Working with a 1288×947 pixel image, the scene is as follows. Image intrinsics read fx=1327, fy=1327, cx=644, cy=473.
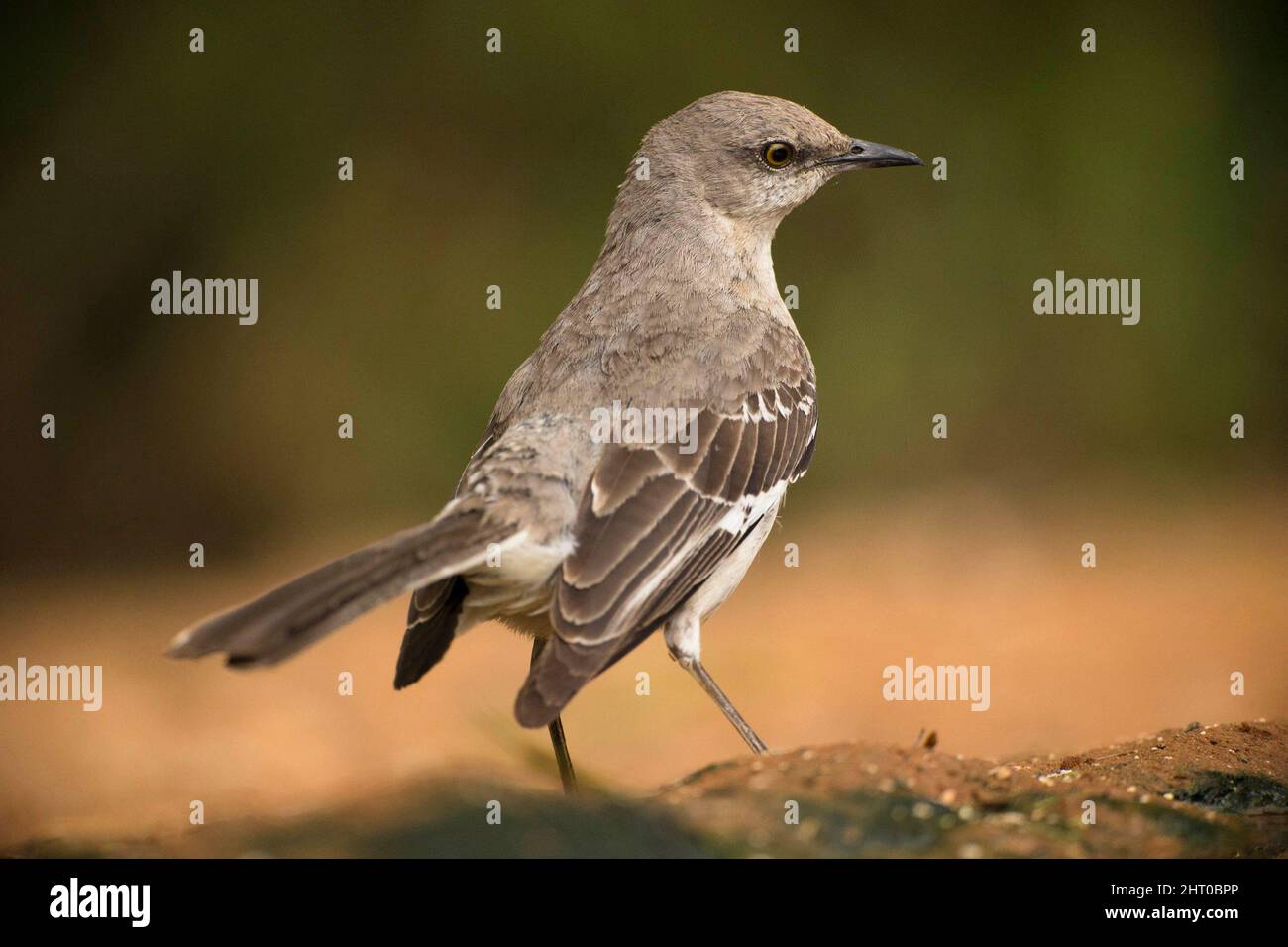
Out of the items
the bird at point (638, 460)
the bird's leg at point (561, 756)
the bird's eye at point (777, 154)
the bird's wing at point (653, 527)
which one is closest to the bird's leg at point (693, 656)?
the bird at point (638, 460)

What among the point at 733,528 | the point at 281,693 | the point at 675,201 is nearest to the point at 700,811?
the point at 733,528

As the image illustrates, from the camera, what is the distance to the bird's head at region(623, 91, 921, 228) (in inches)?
229

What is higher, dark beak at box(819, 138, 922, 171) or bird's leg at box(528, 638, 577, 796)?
dark beak at box(819, 138, 922, 171)

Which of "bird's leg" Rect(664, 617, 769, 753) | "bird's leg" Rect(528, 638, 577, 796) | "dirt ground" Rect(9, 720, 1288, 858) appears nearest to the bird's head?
"bird's leg" Rect(664, 617, 769, 753)

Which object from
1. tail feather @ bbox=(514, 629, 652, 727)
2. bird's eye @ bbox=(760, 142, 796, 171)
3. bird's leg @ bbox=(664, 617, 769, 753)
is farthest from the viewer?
bird's eye @ bbox=(760, 142, 796, 171)

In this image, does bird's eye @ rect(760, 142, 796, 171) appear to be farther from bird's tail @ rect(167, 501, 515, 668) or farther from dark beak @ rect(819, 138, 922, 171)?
bird's tail @ rect(167, 501, 515, 668)

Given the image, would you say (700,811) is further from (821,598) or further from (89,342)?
(89,342)

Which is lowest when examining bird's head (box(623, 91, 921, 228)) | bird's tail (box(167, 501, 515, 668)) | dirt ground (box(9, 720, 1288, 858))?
dirt ground (box(9, 720, 1288, 858))

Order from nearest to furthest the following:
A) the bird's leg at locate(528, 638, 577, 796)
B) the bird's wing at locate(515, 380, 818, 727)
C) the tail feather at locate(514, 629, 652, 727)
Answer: the tail feather at locate(514, 629, 652, 727) < the bird's wing at locate(515, 380, 818, 727) < the bird's leg at locate(528, 638, 577, 796)

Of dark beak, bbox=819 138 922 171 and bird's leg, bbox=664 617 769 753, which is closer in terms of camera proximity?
bird's leg, bbox=664 617 769 753

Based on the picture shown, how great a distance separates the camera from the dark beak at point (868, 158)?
5.93 m

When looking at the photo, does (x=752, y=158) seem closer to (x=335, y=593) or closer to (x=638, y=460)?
(x=638, y=460)

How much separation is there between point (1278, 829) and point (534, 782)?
243 cm

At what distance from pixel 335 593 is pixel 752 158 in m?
2.93
